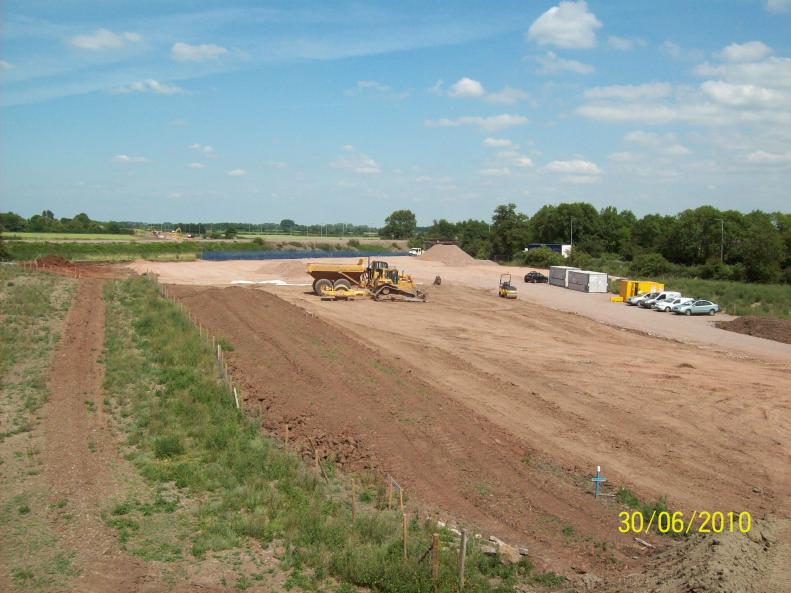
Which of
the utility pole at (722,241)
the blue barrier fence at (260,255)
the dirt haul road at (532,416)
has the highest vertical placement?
the utility pole at (722,241)

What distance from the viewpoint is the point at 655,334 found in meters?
38.3

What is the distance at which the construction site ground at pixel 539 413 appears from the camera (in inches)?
500

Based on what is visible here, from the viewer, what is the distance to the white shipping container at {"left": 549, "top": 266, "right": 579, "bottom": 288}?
217ft

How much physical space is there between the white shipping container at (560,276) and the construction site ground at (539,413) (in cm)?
2707

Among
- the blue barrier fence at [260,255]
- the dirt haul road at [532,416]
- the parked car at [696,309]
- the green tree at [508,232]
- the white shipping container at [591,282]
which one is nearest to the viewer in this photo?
the dirt haul road at [532,416]

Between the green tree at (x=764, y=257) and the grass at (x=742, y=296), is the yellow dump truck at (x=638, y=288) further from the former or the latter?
the green tree at (x=764, y=257)

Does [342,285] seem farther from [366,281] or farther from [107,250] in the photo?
[107,250]

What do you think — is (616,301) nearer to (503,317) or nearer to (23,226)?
(503,317)

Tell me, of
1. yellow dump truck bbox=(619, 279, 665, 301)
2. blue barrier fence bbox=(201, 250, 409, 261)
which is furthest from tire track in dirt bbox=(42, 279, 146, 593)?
blue barrier fence bbox=(201, 250, 409, 261)

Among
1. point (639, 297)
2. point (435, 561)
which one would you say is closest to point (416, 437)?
point (435, 561)

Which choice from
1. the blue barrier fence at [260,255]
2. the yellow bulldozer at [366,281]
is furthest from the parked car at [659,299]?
the blue barrier fence at [260,255]

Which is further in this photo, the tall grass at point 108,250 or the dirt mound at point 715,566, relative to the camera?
the tall grass at point 108,250

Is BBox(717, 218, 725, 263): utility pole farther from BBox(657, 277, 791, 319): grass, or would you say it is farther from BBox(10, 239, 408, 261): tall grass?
BBox(10, 239, 408, 261): tall grass

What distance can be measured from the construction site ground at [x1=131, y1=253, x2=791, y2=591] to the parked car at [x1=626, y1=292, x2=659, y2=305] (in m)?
12.2
